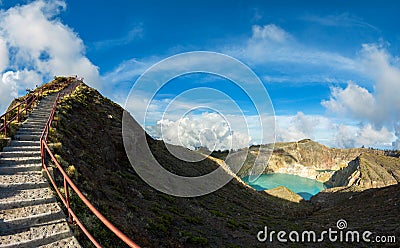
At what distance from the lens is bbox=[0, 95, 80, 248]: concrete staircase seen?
6906 mm

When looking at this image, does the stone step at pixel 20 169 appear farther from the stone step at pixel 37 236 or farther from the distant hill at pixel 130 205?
the stone step at pixel 37 236

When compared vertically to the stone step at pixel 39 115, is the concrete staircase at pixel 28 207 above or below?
below

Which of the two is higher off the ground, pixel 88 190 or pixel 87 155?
pixel 87 155

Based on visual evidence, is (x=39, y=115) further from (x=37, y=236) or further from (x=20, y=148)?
(x=37, y=236)

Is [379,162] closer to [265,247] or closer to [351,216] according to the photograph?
[351,216]

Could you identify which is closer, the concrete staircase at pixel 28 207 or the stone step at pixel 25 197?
the concrete staircase at pixel 28 207

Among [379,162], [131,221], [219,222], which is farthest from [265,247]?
[379,162]

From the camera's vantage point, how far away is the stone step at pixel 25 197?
8219 millimetres

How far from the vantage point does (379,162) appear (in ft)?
467

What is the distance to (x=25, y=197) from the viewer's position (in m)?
8.72

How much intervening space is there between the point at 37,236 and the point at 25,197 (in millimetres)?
2457

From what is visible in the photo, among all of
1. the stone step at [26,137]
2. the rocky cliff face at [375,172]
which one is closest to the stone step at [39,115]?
the stone step at [26,137]

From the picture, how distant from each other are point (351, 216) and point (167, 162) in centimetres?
2998

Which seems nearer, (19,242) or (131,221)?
(19,242)
